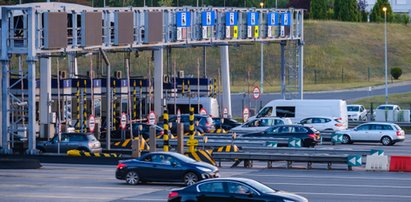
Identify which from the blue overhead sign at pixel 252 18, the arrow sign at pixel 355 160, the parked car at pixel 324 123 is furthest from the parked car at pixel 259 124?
the arrow sign at pixel 355 160

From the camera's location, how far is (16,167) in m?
41.4

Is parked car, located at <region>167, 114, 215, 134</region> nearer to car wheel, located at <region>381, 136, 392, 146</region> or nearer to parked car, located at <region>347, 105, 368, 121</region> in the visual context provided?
car wheel, located at <region>381, 136, 392, 146</region>

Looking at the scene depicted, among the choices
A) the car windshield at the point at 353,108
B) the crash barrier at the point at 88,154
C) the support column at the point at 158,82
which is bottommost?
the crash barrier at the point at 88,154

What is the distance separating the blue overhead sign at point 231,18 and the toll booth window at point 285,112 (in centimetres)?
621

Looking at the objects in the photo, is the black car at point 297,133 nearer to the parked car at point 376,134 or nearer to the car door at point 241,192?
the parked car at point 376,134

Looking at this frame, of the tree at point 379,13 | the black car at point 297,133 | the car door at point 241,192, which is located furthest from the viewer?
the tree at point 379,13

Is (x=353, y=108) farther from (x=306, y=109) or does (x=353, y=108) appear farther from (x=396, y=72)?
(x=396, y=72)

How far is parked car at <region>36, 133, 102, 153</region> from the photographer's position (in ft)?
149

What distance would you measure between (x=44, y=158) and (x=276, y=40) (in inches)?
1072

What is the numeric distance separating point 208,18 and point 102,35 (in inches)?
478

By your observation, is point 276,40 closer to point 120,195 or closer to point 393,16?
point 120,195

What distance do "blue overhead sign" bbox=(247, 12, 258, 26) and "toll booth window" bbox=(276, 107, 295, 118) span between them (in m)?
7.15

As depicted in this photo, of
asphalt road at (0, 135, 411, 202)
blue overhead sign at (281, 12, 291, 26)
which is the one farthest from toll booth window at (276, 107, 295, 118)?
asphalt road at (0, 135, 411, 202)

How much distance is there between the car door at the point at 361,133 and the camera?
55062 millimetres
